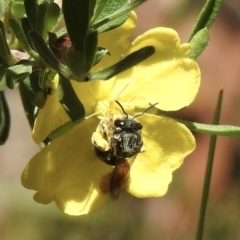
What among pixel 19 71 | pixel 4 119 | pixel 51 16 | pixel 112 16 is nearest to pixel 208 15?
pixel 112 16

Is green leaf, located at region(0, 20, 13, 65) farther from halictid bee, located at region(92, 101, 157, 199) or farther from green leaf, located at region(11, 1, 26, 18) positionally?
halictid bee, located at region(92, 101, 157, 199)

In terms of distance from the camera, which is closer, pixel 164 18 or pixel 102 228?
pixel 102 228

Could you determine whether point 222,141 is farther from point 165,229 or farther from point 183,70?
point 183,70

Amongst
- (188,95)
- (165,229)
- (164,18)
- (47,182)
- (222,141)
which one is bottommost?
(165,229)

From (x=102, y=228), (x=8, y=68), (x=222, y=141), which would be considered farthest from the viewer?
(x=222, y=141)

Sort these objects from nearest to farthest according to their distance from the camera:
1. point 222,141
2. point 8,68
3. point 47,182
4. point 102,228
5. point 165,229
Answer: point 8,68, point 47,182, point 102,228, point 165,229, point 222,141

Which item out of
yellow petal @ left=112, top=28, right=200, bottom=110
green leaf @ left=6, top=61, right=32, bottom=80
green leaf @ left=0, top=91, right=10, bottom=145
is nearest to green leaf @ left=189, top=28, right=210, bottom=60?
yellow petal @ left=112, top=28, right=200, bottom=110

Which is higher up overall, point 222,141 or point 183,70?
point 183,70

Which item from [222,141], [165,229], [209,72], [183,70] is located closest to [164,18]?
[209,72]
